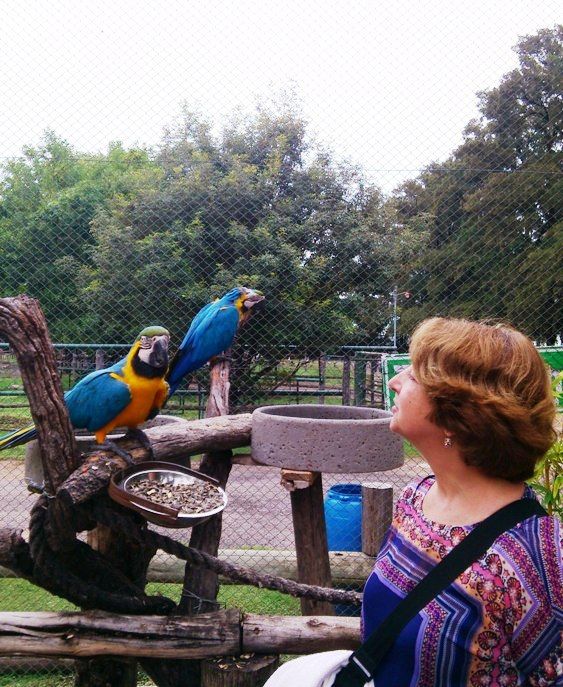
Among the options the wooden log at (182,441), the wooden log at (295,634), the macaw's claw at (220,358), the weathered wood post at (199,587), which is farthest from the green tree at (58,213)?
the wooden log at (295,634)

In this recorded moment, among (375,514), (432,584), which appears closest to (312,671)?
(432,584)

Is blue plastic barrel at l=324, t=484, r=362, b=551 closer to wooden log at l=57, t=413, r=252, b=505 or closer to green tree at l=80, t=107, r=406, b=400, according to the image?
green tree at l=80, t=107, r=406, b=400

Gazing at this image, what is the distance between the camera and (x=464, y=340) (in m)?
0.81

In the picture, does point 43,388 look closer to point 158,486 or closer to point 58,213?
point 158,486

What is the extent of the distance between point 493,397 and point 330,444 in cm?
103

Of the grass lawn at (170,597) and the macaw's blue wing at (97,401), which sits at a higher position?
the macaw's blue wing at (97,401)

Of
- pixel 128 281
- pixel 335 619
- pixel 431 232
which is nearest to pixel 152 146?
pixel 128 281

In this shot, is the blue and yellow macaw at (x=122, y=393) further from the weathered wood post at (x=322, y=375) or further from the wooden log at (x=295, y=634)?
the weathered wood post at (x=322, y=375)

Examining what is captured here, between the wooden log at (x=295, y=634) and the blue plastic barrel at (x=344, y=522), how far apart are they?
1.15m

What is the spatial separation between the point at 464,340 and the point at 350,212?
2658mm

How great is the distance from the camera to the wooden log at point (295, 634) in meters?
1.59

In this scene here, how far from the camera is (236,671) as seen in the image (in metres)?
1.54

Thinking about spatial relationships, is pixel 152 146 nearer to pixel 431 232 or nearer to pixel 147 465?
pixel 431 232

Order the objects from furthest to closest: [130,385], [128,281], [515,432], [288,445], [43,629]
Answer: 1. [128,281]
2. [130,385]
3. [288,445]
4. [43,629]
5. [515,432]
